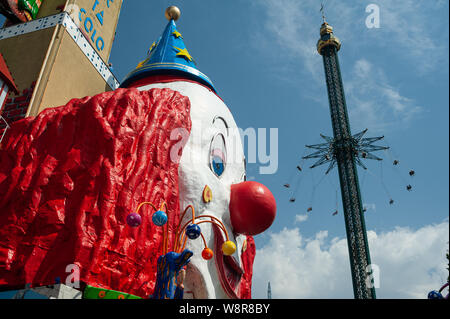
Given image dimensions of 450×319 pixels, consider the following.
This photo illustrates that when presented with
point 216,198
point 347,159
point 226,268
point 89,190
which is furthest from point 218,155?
point 347,159

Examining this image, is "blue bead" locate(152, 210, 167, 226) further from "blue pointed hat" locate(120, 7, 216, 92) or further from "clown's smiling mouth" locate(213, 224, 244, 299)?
"blue pointed hat" locate(120, 7, 216, 92)

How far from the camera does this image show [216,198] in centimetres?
668

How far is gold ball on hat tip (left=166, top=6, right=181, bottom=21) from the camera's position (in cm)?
1027

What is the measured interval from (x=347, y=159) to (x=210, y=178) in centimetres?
1457

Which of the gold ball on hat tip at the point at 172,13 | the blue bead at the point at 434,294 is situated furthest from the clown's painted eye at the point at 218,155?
the gold ball on hat tip at the point at 172,13

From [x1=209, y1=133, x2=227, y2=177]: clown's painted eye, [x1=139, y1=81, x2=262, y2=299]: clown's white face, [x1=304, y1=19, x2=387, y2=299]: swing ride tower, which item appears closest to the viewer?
[x1=139, y1=81, x2=262, y2=299]: clown's white face

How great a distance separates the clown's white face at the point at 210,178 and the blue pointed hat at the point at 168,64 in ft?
1.63

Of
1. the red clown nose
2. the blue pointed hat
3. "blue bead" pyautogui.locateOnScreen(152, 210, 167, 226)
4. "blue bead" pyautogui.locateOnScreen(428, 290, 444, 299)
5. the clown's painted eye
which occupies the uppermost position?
the blue pointed hat

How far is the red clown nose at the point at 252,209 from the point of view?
6590mm

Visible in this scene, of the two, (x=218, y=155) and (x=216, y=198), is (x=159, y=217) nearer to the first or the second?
(x=216, y=198)

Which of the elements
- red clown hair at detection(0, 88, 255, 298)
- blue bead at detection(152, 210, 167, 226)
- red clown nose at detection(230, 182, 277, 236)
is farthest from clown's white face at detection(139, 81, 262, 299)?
blue bead at detection(152, 210, 167, 226)

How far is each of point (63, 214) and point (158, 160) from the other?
1.75 metres
